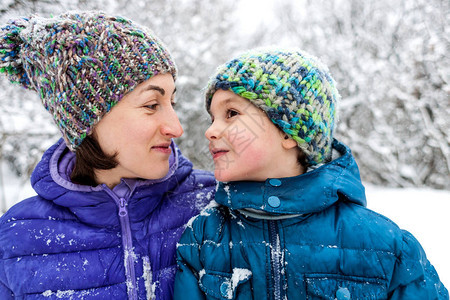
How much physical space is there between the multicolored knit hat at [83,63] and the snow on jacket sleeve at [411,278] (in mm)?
1401

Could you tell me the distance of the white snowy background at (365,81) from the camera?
19.6ft

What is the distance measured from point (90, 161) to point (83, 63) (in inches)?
19.1

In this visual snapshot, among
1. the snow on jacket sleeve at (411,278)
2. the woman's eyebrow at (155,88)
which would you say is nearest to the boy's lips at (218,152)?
the woman's eyebrow at (155,88)

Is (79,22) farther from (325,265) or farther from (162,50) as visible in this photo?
(325,265)

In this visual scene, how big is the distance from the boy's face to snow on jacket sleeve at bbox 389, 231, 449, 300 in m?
0.66

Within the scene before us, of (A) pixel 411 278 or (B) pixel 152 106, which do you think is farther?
(B) pixel 152 106

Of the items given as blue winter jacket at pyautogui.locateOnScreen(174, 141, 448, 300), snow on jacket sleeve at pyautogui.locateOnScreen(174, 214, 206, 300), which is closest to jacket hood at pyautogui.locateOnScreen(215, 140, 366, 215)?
blue winter jacket at pyautogui.locateOnScreen(174, 141, 448, 300)

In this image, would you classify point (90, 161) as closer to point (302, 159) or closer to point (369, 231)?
point (302, 159)

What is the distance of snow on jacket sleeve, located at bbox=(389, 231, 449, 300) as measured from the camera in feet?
4.61

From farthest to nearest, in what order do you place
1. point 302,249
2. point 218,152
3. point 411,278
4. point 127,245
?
point 218,152
point 127,245
point 302,249
point 411,278

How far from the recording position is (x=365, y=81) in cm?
834

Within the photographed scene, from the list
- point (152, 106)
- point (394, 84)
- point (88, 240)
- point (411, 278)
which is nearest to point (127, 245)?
point (88, 240)

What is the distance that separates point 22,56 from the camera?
1.66 meters

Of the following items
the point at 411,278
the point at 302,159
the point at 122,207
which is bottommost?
the point at 411,278
